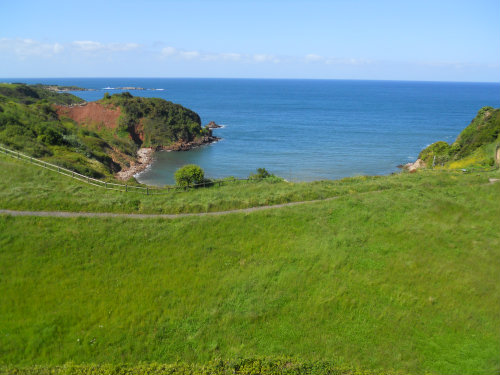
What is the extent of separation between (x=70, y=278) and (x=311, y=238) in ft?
43.8

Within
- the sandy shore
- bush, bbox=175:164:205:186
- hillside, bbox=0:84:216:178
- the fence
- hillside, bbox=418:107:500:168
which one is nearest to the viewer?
the fence

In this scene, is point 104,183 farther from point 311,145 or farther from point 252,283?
point 311,145

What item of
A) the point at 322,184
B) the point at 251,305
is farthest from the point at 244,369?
the point at 322,184

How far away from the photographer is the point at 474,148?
5225cm

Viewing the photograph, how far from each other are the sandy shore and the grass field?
1203 inches

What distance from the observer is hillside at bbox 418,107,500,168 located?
149ft

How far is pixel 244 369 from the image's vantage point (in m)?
11.9

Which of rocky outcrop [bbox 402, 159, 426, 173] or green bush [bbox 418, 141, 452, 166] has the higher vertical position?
green bush [bbox 418, 141, 452, 166]

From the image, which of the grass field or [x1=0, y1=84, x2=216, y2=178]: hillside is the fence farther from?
[x1=0, y1=84, x2=216, y2=178]: hillside

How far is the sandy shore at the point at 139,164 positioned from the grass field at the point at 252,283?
100ft

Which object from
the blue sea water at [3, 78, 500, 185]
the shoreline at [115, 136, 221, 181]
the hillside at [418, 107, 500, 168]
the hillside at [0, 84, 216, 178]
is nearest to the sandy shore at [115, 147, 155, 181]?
the shoreline at [115, 136, 221, 181]

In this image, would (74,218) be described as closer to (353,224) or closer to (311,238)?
(311,238)

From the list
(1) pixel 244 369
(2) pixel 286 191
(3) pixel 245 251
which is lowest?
(1) pixel 244 369

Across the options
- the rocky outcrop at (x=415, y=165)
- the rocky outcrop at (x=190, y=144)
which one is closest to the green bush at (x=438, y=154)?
the rocky outcrop at (x=415, y=165)
